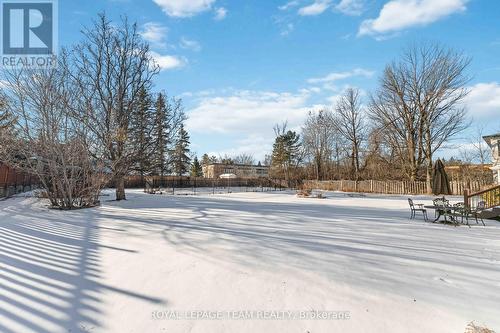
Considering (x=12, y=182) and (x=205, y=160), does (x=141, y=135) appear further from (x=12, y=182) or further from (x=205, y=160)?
(x=205, y=160)

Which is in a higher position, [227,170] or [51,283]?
[227,170]

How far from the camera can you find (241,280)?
3600mm

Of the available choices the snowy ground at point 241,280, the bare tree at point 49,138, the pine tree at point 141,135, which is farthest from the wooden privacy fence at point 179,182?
the snowy ground at point 241,280

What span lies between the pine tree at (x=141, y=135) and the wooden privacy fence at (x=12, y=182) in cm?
745

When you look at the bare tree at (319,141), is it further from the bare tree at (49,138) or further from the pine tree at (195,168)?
the bare tree at (49,138)

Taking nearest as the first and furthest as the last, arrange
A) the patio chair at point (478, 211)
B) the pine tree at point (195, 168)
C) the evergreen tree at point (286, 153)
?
the patio chair at point (478, 211) < the evergreen tree at point (286, 153) < the pine tree at point (195, 168)

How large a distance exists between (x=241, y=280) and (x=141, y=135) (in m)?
12.8

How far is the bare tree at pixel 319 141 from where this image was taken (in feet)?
130

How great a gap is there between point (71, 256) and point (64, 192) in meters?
7.36

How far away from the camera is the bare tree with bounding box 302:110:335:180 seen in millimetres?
39603

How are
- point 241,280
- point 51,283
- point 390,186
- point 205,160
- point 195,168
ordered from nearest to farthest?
point 51,283 → point 241,280 → point 390,186 → point 195,168 → point 205,160

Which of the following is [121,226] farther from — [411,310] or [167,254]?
[411,310]

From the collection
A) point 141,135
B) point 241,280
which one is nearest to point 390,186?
point 141,135

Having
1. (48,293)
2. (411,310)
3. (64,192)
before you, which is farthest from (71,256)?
(64,192)
